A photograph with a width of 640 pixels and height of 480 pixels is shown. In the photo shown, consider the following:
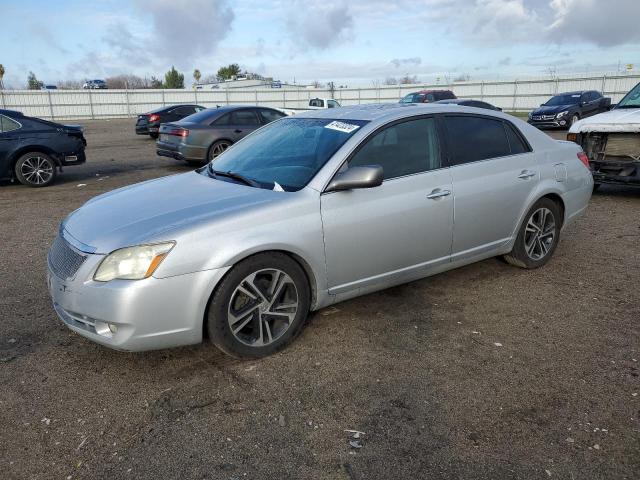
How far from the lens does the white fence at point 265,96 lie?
34.4 meters

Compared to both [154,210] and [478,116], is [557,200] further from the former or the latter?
[154,210]

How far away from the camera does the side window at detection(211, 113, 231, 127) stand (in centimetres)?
1242

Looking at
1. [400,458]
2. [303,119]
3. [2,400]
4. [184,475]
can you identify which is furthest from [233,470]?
[303,119]

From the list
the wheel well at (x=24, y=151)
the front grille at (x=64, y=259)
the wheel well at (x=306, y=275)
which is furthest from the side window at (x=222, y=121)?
the wheel well at (x=306, y=275)

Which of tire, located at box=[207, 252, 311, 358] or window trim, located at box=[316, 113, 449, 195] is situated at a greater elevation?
window trim, located at box=[316, 113, 449, 195]

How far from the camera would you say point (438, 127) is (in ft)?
14.3

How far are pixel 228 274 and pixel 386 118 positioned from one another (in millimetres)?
1798

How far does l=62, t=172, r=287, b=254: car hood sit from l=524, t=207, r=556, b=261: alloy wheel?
8.78ft

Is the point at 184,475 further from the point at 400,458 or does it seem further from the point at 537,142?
the point at 537,142

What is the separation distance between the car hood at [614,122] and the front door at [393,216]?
492 cm

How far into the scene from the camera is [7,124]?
33.0ft

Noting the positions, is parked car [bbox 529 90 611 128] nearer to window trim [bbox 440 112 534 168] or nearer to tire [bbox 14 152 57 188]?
window trim [bbox 440 112 534 168]

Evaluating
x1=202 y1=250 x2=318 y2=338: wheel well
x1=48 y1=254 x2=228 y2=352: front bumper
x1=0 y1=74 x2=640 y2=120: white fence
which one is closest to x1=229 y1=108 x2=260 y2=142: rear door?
x1=202 y1=250 x2=318 y2=338: wheel well

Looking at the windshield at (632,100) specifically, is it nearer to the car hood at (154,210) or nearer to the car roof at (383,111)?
the car roof at (383,111)
